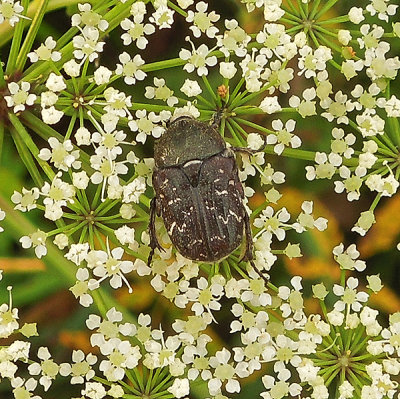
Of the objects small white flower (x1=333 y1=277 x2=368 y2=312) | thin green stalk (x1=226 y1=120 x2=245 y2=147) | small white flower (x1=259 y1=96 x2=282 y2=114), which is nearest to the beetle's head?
thin green stalk (x1=226 y1=120 x2=245 y2=147)

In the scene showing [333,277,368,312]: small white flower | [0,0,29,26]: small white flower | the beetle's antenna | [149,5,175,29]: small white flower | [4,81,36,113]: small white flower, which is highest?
[0,0,29,26]: small white flower

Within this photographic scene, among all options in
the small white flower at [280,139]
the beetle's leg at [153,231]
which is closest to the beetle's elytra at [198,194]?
the beetle's leg at [153,231]

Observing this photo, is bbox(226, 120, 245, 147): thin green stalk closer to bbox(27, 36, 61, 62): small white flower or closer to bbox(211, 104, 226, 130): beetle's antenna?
bbox(211, 104, 226, 130): beetle's antenna

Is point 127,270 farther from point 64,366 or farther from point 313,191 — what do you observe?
point 313,191

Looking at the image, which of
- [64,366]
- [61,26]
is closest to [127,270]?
[64,366]

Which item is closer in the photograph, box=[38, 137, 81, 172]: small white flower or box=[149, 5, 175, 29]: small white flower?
box=[38, 137, 81, 172]: small white flower

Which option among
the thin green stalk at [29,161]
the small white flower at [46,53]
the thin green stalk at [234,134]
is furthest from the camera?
the thin green stalk at [234,134]

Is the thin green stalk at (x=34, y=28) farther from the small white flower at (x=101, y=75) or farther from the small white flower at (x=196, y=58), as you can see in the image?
the small white flower at (x=196, y=58)

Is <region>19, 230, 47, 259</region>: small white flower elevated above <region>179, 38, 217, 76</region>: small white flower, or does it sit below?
below
